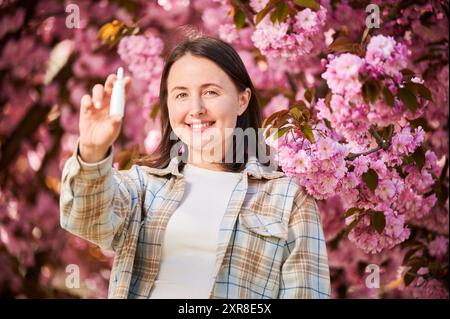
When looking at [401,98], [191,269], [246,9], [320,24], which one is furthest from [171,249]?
[246,9]

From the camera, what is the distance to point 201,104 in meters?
2.11

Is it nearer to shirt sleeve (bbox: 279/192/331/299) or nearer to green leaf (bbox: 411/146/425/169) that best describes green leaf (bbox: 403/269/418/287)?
green leaf (bbox: 411/146/425/169)

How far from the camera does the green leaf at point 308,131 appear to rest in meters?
2.27

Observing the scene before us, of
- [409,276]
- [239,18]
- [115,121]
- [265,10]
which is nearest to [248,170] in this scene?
[115,121]

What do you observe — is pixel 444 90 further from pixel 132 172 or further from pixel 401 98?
pixel 132 172

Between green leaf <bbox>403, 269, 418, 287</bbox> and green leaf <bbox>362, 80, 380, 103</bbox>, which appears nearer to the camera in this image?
green leaf <bbox>362, 80, 380, 103</bbox>

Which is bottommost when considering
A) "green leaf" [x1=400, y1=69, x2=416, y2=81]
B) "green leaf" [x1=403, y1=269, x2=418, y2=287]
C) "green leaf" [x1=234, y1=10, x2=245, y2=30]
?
"green leaf" [x1=403, y1=269, x2=418, y2=287]

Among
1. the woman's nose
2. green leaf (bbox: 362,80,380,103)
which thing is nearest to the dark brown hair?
the woman's nose

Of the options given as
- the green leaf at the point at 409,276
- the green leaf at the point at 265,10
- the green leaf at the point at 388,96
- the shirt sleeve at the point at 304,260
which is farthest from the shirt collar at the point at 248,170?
the green leaf at the point at 409,276

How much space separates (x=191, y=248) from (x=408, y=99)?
0.67 meters

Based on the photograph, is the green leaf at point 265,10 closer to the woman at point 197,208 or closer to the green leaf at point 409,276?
the woman at point 197,208

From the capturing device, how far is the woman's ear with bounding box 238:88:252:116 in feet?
7.42

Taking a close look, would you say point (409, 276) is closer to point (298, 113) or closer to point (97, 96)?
point (298, 113)

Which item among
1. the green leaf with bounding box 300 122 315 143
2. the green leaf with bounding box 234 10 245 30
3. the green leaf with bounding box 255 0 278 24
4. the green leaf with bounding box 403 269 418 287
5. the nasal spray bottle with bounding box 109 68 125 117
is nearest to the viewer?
the nasal spray bottle with bounding box 109 68 125 117
